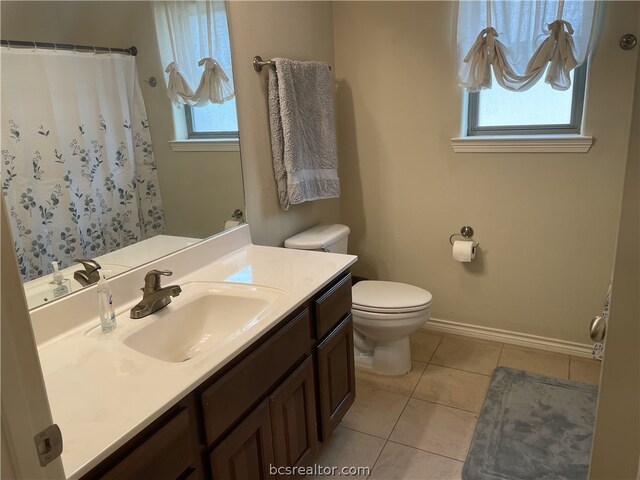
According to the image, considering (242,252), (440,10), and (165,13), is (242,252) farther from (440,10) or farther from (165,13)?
(440,10)

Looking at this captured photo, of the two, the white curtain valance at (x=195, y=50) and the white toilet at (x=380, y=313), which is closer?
the white curtain valance at (x=195, y=50)

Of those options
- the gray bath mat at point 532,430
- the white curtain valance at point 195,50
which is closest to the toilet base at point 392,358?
the gray bath mat at point 532,430

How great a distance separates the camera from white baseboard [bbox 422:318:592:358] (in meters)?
2.68

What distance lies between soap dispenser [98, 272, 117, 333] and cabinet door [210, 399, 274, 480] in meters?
0.47

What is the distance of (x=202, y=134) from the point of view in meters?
1.92

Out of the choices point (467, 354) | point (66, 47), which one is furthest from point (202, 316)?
point (467, 354)

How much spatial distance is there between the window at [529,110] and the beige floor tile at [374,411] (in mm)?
1503

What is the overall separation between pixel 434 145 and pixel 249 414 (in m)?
1.90

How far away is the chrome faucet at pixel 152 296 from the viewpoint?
1.48 m

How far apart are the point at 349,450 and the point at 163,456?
116 centimetres

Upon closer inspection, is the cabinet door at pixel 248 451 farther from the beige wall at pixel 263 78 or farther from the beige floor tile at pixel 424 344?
the beige floor tile at pixel 424 344

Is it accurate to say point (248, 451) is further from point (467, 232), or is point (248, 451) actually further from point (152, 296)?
point (467, 232)

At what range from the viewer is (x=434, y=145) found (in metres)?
2.73

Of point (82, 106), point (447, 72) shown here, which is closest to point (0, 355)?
point (82, 106)
